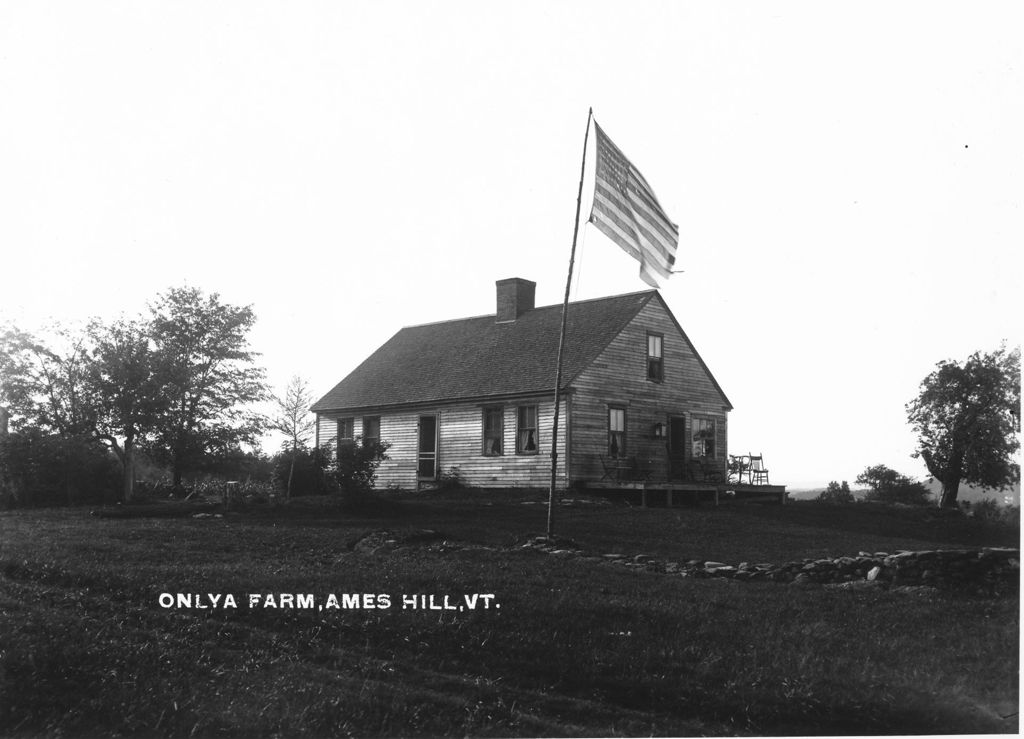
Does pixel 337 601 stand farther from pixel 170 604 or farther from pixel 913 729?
pixel 913 729

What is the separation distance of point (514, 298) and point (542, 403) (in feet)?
16.0

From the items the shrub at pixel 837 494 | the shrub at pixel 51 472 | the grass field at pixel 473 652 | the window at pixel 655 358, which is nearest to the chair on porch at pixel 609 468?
the window at pixel 655 358

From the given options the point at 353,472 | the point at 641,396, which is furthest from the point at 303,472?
the point at 641,396

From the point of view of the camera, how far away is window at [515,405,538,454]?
2689 cm

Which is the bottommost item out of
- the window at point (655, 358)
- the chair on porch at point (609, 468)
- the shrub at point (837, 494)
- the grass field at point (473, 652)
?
the grass field at point (473, 652)

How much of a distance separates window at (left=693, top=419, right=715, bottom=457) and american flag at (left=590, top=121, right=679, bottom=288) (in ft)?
49.5

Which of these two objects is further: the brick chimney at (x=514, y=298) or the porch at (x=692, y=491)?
the brick chimney at (x=514, y=298)

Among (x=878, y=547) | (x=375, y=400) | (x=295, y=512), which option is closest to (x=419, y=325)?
(x=375, y=400)

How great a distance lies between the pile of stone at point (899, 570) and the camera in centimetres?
1211

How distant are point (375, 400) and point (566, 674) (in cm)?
2228

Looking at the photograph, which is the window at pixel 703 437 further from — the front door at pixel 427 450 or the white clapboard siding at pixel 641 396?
the front door at pixel 427 450

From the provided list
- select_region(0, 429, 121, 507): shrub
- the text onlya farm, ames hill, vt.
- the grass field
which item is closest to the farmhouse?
select_region(0, 429, 121, 507): shrub

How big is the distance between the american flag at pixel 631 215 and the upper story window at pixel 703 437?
15.1 metres

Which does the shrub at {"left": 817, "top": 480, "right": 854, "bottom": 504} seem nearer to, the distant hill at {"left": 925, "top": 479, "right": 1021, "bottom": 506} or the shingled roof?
the distant hill at {"left": 925, "top": 479, "right": 1021, "bottom": 506}
